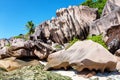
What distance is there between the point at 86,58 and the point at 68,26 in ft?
48.8

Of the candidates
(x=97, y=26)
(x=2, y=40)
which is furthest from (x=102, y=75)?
(x=2, y=40)

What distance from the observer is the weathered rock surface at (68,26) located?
30281 millimetres

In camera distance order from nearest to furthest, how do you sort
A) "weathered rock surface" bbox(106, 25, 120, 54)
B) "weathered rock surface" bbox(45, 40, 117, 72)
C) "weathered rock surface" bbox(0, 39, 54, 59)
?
1. "weathered rock surface" bbox(45, 40, 117, 72)
2. "weathered rock surface" bbox(106, 25, 120, 54)
3. "weathered rock surface" bbox(0, 39, 54, 59)

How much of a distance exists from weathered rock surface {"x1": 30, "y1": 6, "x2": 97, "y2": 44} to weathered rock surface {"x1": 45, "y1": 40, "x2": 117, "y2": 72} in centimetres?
1194

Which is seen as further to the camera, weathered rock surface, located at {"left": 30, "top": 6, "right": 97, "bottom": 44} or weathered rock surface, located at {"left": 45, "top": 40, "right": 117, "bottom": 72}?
weathered rock surface, located at {"left": 30, "top": 6, "right": 97, "bottom": 44}

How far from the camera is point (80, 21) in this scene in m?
30.5

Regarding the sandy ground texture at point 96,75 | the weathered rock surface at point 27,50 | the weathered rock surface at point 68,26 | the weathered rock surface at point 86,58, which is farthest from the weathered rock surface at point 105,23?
the sandy ground texture at point 96,75

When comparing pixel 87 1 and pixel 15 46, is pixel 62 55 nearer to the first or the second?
pixel 15 46

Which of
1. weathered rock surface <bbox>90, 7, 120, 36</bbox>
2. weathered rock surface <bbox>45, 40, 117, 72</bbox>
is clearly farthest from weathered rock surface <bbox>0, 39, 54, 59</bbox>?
weathered rock surface <bbox>90, 7, 120, 36</bbox>

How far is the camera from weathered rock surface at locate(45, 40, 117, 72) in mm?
16250

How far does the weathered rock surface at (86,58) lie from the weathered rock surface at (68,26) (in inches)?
470

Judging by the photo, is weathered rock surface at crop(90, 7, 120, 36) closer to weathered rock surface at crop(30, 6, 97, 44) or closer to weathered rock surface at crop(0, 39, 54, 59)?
weathered rock surface at crop(30, 6, 97, 44)

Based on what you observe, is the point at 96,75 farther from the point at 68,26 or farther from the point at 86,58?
the point at 68,26

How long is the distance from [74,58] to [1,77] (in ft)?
16.3
